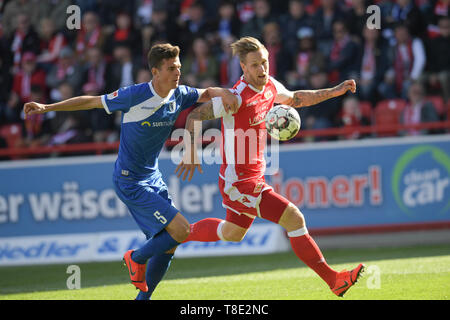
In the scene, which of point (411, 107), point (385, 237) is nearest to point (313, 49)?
point (411, 107)

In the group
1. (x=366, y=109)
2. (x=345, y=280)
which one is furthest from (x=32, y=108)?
(x=366, y=109)

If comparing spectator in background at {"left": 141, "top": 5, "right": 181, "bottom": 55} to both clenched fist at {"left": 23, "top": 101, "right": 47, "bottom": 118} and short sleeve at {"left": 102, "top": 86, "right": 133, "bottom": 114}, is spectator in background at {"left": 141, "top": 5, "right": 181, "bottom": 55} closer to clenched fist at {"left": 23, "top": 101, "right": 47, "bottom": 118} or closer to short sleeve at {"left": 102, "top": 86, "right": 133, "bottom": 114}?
short sleeve at {"left": 102, "top": 86, "right": 133, "bottom": 114}

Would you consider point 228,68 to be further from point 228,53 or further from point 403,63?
point 403,63

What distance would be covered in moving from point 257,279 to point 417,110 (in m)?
5.02

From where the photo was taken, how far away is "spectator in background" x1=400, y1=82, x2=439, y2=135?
12.1 metres

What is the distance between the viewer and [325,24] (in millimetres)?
13758

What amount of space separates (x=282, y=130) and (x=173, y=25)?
8417 millimetres

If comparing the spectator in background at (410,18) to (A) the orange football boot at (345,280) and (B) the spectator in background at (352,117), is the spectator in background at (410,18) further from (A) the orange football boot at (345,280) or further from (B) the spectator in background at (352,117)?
(A) the orange football boot at (345,280)

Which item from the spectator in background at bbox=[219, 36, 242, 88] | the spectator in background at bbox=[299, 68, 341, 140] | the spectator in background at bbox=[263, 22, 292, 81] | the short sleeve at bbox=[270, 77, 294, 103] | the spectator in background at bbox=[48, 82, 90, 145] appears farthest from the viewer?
the spectator in background at bbox=[219, 36, 242, 88]

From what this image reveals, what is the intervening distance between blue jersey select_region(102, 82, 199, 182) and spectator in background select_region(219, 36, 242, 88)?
664 centimetres

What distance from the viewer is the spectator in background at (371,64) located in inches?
505

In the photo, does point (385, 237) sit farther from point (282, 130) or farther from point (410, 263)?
point (282, 130)

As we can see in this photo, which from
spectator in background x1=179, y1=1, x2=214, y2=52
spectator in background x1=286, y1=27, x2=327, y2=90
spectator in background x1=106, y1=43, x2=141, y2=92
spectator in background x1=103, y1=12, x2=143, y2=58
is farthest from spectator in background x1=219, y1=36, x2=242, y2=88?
spectator in background x1=103, y1=12, x2=143, y2=58

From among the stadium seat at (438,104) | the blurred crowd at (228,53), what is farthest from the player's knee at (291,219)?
the stadium seat at (438,104)
